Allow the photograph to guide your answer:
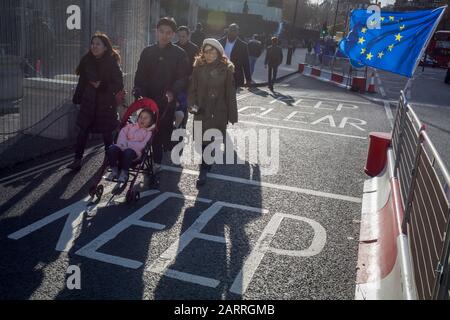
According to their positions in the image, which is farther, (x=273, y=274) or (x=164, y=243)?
(x=164, y=243)

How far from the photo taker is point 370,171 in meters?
7.66

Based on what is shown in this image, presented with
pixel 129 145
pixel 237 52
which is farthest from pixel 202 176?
pixel 237 52

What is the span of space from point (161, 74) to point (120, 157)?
5.42 ft

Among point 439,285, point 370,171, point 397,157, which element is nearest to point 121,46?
point 370,171

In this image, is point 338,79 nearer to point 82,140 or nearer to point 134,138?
point 82,140

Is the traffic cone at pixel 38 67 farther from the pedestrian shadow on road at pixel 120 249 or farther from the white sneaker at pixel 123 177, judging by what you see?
the white sneaker at pixel 123 177

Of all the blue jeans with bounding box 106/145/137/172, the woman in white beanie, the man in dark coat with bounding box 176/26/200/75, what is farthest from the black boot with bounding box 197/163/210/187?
the man in dark coat with bounding box 176/26/200/75

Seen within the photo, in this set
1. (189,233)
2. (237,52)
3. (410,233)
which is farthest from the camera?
(237,52)

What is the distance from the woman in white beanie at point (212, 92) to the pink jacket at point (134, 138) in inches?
39.0

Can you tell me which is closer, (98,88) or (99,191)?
(99,191)

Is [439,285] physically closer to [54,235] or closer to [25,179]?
[54,235]

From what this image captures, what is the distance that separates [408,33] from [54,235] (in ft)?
16.6

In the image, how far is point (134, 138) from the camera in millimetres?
5805

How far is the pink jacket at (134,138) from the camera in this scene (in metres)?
5.75
